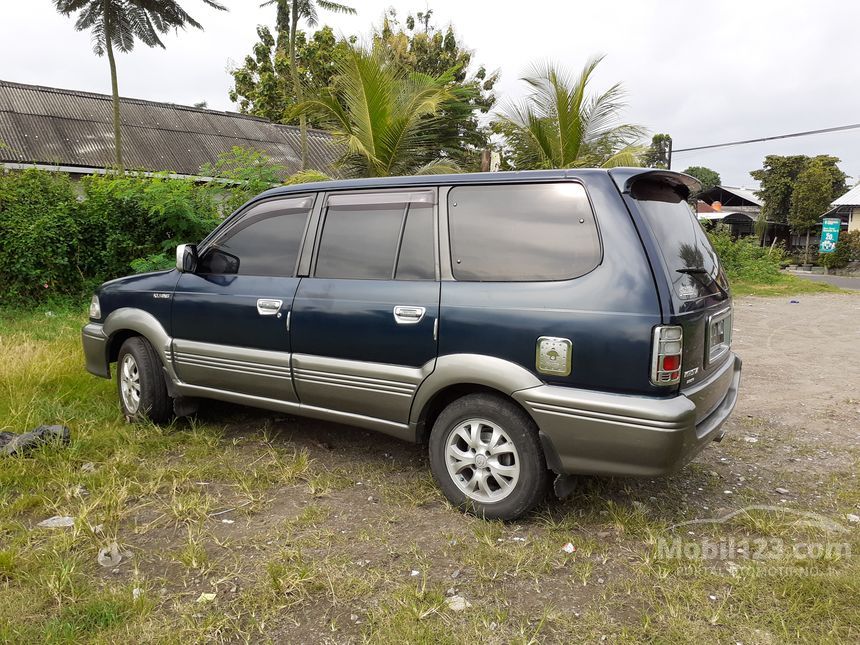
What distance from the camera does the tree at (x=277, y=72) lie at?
29.7 m

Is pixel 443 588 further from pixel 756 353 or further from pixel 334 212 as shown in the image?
pixel 756 353

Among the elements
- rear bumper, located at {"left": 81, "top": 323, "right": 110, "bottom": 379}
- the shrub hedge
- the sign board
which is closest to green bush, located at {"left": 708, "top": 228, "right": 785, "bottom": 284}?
the sign board

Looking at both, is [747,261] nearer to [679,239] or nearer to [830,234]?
[830,234]

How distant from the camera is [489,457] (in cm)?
338

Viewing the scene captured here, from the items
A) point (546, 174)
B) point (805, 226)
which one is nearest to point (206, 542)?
point (546, 174)

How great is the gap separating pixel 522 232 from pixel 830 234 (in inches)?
1305

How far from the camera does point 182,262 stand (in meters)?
4.43

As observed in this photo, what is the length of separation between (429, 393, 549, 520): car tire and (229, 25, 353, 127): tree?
2672 cm

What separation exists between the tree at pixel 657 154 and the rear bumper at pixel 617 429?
8629 millimetres

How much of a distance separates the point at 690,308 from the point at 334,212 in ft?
7.20

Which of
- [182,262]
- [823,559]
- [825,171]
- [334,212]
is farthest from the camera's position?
[825,171]

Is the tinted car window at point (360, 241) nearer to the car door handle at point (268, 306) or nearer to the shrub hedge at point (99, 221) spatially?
the car door handle at point (268, 306)

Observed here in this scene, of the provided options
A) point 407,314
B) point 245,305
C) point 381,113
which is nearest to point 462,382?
point 407,314

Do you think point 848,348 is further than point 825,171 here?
No
